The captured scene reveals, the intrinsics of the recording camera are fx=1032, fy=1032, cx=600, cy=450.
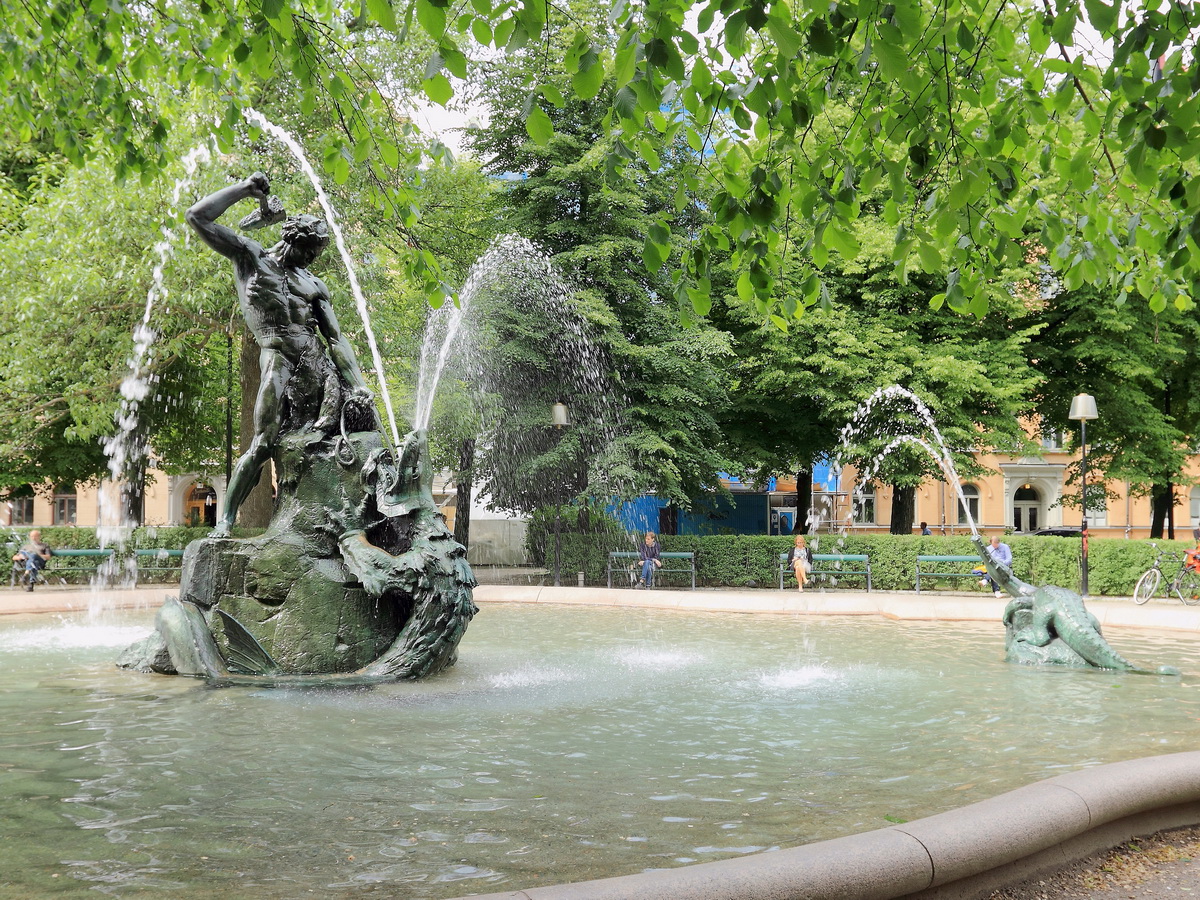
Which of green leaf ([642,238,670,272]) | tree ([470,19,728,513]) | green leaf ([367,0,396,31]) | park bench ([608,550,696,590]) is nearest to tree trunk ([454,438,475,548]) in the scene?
tree ([470,19,728,513])

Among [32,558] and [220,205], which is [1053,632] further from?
[32,558]

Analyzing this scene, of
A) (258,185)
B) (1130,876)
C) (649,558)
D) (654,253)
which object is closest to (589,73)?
(654,253)

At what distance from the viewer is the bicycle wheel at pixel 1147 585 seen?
18969mm

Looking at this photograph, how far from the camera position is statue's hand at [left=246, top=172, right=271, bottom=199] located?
8.18 metres

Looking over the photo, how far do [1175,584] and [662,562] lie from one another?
10.4 m

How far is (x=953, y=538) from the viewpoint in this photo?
22.2m

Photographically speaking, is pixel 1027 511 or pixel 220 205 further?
pixel 1027 511

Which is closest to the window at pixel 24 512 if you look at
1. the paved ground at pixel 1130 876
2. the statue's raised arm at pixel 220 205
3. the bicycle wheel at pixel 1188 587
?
the statue's raised arm at pixel 220 205

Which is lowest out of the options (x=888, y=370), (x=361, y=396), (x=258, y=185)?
(x=361, y=396)

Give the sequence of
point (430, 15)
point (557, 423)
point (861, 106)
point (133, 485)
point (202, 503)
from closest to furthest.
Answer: point (430, 15) < point (861, 106) < point (557, 423) < point (133, 485) < point (202, 503)

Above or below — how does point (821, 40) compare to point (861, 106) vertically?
below

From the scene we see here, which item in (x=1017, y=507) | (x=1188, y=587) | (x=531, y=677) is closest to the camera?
(x=531, y=677)

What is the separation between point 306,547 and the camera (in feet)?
27.7

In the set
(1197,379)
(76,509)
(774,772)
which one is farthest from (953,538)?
(76,509)
